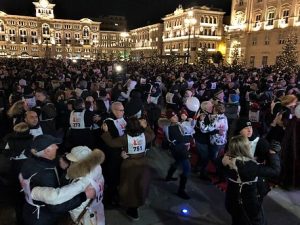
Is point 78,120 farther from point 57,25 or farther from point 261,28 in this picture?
point 57,25

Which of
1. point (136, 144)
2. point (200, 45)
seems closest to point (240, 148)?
point (136, 144)

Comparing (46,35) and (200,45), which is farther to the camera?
(46,35)

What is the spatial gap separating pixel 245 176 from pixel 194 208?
7.18 ft

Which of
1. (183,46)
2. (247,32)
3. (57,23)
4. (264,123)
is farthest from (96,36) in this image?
(264,123)

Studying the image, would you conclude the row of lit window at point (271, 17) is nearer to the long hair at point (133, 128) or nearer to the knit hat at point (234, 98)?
the knit hat at point (234, 98)

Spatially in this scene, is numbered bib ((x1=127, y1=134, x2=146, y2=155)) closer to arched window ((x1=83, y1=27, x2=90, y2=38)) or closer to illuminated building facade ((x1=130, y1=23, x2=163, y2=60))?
illuminated building facade ((x1=130, y1=23, x2=163, y2=60))

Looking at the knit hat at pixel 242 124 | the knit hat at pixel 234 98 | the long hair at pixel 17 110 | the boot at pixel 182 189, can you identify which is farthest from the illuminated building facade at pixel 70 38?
the knit hat at pixel 242 124

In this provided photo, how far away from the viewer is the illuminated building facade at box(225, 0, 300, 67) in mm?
42625

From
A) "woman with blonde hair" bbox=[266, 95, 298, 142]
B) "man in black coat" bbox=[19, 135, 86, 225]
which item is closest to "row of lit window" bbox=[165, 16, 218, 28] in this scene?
"woman with blonde hair" bbox=[266, 95, 298, 142]

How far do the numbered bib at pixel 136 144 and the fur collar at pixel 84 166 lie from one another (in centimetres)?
152

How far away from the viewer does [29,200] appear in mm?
3139

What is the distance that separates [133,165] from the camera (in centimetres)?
473

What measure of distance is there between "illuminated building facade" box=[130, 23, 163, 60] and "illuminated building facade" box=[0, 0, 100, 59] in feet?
58.9

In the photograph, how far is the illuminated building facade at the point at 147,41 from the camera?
299 ft
